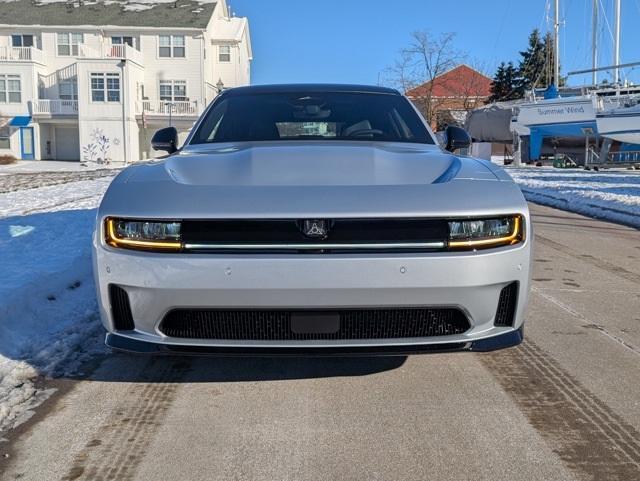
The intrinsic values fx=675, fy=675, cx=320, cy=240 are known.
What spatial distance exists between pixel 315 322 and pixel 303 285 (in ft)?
0.70

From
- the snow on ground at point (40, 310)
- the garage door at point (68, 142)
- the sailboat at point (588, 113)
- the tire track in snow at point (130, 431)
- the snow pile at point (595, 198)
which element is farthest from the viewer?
the garage door at point (68, 142)

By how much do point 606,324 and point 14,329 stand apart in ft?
13.3

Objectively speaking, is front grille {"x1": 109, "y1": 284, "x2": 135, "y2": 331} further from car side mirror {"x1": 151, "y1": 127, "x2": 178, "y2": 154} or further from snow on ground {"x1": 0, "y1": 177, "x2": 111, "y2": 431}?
car side mirror {"x1": 151, "y1": 127, "x2": 178, "y2": 154}

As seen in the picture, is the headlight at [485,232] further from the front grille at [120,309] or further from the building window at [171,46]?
the building window at [171,46]

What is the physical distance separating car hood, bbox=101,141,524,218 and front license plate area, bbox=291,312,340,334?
0.45 m

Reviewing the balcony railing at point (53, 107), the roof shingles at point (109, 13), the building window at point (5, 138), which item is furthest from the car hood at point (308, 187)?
the building window at point (5, 138)

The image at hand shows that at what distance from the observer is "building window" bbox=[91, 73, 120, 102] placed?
1537 inches

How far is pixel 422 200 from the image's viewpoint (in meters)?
3.03

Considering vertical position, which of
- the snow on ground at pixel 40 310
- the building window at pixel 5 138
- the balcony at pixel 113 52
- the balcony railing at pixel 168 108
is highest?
the balcony at pixel 113 52

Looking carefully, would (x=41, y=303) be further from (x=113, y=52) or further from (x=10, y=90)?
(x=10, y=90)

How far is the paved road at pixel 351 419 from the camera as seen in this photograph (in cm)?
271

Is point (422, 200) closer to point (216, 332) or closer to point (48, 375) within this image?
point (216, 332)

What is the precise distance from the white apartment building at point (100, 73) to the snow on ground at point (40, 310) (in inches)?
1293

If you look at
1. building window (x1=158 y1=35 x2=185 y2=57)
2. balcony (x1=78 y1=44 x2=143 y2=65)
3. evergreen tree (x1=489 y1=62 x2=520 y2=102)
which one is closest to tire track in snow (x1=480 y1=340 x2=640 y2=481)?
balcony (x1=78 y1=44 x2=143 y2=65)
